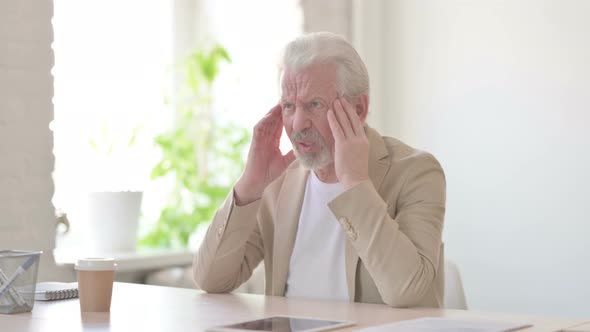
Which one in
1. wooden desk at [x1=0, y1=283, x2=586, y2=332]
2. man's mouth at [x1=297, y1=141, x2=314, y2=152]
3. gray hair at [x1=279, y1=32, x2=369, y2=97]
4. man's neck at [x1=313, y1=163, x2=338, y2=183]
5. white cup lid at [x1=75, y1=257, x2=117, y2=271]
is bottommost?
wooden desk at [x1=0, y1=283, x2=586, y2=332]

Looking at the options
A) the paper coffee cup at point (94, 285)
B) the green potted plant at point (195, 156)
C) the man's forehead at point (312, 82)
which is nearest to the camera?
the paper coffee cup at point (94, 285)

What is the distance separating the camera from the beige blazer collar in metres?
2.31

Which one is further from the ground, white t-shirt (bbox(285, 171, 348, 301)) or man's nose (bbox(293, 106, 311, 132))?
man's nose (bbox(293, 106, 311, 132))

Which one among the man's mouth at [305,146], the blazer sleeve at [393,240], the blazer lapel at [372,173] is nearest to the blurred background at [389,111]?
the man's mouth at [305,146]

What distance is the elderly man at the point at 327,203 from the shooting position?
7.06 ft

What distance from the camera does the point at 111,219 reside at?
134 inches

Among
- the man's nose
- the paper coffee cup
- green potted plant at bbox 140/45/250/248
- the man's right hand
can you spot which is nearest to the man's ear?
the man's nose

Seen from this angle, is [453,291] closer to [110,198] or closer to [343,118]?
[343,118]

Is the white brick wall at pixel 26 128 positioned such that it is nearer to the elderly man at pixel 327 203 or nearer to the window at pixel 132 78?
the window at pixel 132 78

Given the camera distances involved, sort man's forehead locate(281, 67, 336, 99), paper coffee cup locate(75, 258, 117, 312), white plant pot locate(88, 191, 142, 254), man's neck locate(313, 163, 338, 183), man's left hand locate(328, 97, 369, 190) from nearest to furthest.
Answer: paper coffee cup locate(75, 258, 117, 312) < man's left hand locate(328, 97, 369, 190) < man's forehead locate(281, 67, 336, 99) < man's neck locate(313, 163, 338, 183) < white plant pot locate(88, 191, 142, 254)

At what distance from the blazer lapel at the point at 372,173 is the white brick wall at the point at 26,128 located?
105cm

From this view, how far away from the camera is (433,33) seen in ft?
12.9

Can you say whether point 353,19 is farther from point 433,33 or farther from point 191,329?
point 191,329

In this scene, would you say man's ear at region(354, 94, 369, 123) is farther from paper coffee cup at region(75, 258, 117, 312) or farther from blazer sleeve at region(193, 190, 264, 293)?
paper coffee cup at region(75, 258, 117, 312)
